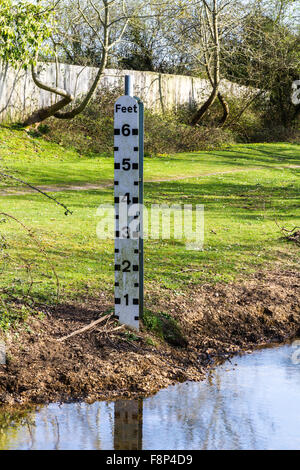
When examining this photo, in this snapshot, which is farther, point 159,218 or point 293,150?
point 293,150

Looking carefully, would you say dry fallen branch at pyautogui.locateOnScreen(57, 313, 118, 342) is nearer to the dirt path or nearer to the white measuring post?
the white measuring post

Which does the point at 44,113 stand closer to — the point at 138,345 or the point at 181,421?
the point at 138,345

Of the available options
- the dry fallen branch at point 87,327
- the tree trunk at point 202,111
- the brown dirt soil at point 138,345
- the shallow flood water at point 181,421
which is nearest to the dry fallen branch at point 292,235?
the brown dirt soil at point 138,345

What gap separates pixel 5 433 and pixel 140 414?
3.89 feet

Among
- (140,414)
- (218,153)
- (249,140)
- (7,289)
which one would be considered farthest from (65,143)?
(140,414)

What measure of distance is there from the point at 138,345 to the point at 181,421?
130cm

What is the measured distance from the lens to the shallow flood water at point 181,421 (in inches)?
220

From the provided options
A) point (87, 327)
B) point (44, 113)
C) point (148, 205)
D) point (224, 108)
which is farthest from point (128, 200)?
point (224, 108)

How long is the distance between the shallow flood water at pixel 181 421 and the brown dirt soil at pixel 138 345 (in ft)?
0.73

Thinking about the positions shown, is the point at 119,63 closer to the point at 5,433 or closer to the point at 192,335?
the point at 192,335

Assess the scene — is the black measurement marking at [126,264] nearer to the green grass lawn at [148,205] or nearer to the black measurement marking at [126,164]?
the black measurement marking at [126,164]

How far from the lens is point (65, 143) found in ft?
78.0
